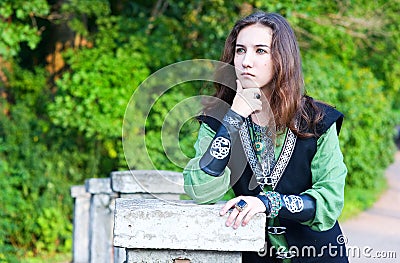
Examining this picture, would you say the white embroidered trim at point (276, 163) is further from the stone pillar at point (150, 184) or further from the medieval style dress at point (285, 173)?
the stone pillar at point (150, 184)

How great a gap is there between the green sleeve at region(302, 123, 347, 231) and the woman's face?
0.31 metres

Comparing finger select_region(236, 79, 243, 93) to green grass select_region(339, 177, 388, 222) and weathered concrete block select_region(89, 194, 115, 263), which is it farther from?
green grass select_region(339, 177, 388, 222)

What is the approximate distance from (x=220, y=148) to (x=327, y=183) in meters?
0.39

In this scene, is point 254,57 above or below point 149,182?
above

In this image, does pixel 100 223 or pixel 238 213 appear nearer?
pixel 238 213

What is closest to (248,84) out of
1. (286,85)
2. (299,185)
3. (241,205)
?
(286,85)

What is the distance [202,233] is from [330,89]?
7.92 meters

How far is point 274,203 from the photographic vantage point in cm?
258

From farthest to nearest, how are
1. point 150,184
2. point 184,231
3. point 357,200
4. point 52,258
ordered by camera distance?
point 357,200 < point 52,258 < point 150,184 < point 184,231

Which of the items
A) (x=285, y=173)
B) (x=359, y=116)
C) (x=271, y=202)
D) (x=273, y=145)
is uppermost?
(x=359, y=116)

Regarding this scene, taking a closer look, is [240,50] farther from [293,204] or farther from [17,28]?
[17,28]

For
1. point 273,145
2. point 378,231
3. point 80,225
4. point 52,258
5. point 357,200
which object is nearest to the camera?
point 273,145

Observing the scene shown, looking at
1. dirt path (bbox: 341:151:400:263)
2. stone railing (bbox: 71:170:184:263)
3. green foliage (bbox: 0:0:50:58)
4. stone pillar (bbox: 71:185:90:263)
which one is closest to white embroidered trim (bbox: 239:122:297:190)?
stone railing (bbox: 71:170:184:263)

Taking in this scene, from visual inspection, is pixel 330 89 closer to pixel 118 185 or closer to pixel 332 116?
pixel 118 185
